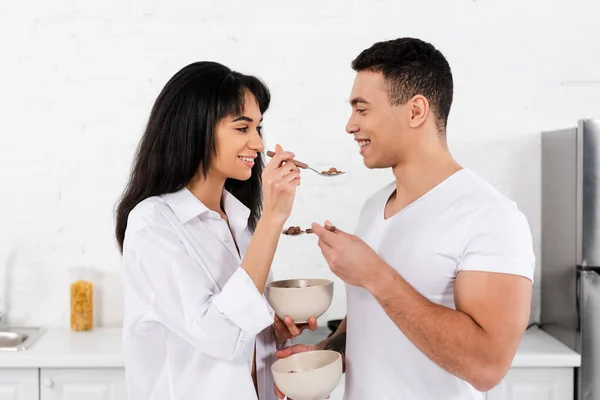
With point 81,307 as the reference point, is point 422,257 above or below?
above

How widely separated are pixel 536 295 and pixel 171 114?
201 centimetres

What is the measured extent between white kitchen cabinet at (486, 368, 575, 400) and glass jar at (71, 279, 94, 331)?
5.36ft

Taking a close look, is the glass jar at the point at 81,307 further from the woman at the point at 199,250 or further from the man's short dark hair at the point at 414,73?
the man's short dark hair at the point at 414,73

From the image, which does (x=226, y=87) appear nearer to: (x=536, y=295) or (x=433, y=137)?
(x=433, y=137)

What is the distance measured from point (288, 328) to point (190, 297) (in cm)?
29

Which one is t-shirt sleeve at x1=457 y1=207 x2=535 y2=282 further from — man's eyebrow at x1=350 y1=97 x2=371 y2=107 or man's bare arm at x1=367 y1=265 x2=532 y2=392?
man's eyebrow at x1=350 y1=97 x2=371 y2=107

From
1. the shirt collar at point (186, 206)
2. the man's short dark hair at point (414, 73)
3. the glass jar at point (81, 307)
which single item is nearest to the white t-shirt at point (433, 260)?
the man's short dark hair at point (414, 73)

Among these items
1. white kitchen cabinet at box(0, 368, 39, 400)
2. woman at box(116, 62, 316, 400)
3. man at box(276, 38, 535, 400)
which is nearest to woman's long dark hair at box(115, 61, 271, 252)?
woman at box(116, 62, 316, 400)

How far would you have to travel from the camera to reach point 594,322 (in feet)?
8.32

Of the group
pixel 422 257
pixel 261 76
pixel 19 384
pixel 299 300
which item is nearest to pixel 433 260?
pixel 422 257

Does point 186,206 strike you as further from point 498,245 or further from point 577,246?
point 577,246

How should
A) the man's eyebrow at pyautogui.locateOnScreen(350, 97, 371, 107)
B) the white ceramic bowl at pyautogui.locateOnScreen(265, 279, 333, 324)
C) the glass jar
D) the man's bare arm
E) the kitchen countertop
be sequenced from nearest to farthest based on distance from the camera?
the man's bare arm
the white ceramic bowl at pyautogui.locateOnScreen(265, 279, 333, 324)
the man's eyebrow at pyautogui.locateOnScreen(350, 97, 371, 107)
the kitchen countertop
the glass jar

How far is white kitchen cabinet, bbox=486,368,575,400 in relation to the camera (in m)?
2.52

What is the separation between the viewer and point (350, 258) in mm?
1447
